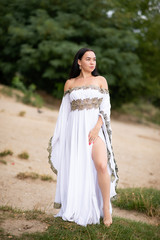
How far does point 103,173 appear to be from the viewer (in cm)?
311

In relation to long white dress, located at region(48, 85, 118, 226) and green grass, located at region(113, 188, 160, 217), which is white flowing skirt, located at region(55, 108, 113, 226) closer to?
long white dress, located at region(48, 85, 118, 226)

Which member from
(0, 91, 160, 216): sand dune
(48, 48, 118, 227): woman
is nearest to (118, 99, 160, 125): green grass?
(0, 91, 160, 216): sand dune

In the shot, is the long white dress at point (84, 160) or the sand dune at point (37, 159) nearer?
the long white dress at point (84, 160)

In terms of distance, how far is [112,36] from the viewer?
1578cm

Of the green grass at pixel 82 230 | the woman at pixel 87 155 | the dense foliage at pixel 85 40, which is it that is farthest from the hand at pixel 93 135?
the dense foliage at pixel 85 40

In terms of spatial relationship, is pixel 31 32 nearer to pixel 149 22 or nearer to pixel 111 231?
pixel 149 22

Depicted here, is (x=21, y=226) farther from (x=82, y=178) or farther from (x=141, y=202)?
(x=141, y=202)

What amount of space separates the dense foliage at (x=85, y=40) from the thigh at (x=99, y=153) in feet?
39.6

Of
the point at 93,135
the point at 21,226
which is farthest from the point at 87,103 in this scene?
the point at 21,226

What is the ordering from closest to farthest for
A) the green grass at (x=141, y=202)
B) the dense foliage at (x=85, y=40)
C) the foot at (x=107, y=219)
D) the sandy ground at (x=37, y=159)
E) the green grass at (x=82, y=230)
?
the green grass at (x=82, y=230) → the foot at (x=107, y=219) → the green grass at (x=141, y=202) → the sandy ground at (x=37, y=159) → the dense foliage at (x=85, y=40)

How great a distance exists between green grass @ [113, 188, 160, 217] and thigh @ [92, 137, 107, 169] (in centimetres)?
163

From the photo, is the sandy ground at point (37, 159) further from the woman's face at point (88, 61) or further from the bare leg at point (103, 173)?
the woman's face at point (88, 61)

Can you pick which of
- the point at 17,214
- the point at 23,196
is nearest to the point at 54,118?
the point at 23,196

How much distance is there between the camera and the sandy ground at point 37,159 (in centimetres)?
467
